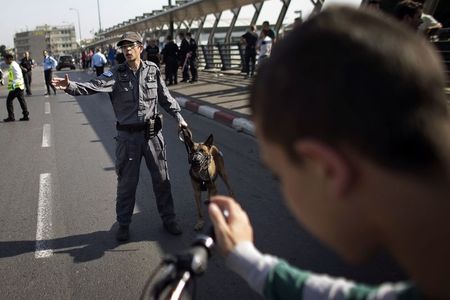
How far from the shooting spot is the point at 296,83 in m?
0.69

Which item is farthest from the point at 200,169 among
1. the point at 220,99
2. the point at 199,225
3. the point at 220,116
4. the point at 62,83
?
the point at 220,99

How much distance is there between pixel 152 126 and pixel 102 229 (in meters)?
1.25

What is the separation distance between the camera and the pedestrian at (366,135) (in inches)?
25.7

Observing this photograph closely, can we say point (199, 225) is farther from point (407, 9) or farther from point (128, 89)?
point (407, 9)

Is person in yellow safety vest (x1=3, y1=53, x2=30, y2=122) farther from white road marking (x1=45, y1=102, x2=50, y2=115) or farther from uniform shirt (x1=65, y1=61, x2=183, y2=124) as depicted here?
uniform shirt (x1=65, y1=61, x2=183, y2=124)

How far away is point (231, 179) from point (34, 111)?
11.1m

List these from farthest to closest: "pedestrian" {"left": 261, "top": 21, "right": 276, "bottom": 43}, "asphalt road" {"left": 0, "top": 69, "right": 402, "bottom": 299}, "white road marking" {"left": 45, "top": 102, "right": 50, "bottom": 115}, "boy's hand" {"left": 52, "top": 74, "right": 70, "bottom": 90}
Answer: "white road marking" {"left": 45, "top": 102, "right": 50, "bottom": 115} < "pedestrian" {"left": 261, "top": 21, "right": 276, "bottom": 43} < "boy's hand" {"left": 52, "top": 74, "right": 70, "bottom": 90} < "asphalt road" {"left": 0, "top": 69, "right": 402, "bottom": 299}

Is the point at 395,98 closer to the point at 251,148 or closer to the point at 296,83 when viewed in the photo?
the point at 296,83

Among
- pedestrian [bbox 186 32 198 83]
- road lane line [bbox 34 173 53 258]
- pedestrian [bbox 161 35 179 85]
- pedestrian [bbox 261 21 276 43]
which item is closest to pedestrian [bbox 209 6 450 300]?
road lane line [bbox 34 173 53 258]

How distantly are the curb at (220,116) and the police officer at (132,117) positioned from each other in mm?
3459

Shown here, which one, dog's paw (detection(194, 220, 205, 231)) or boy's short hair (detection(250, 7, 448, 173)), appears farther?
dog's paw (detection(194, 220, 205, 231))

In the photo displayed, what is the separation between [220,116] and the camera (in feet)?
35.6

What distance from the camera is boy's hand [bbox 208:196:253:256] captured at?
1083 millimetres

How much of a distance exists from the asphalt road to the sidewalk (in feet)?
4.03
